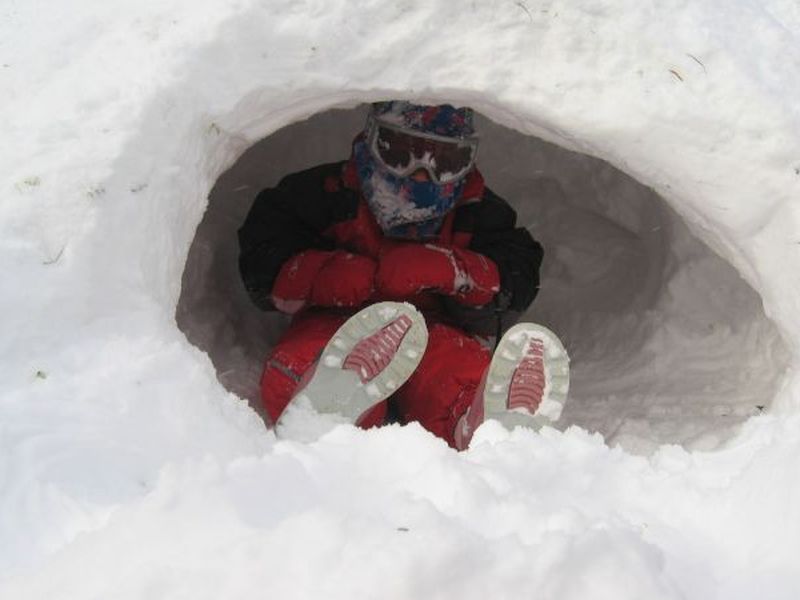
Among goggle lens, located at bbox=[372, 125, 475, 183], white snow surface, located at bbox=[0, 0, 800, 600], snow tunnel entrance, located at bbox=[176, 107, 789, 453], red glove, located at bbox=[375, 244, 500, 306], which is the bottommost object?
snow tunnel entrance, located at bbox=[176, 107, 789, 453]

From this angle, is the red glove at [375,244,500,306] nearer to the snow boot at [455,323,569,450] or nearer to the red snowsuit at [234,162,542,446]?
the red snowsuit at [234,162,542,446]

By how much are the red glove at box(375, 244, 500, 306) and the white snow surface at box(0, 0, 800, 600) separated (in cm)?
56

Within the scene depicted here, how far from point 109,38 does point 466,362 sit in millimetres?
1206

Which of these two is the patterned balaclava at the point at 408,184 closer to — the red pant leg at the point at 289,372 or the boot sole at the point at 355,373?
the red pant leg at the point at 289,372

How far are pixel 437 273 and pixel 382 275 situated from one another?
17 cm

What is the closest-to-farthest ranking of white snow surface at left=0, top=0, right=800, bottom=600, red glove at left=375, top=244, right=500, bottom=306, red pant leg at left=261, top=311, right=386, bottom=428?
white snow surface at left=0, top=0, right=800, bottom=600
red pant leg at left=261, top=311, right=386, bottom=428
red glove at left=375, top=244, right=500, bottom=306

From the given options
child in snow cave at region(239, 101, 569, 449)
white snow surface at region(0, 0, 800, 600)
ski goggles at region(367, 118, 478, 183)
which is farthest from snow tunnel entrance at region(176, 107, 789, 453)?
ski goggles at region(367, 118, 478, 183)

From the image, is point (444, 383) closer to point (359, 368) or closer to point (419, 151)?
point (359, 368)

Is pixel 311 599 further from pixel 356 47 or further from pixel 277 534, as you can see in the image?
pixel 356 47

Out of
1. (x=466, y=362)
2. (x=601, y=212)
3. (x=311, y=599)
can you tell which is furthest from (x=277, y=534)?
(x=601, y=212)

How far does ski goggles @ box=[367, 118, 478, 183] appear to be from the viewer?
221 centimetres

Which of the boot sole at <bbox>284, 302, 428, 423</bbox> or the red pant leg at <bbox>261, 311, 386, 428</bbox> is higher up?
the boot sole at <bbox>284, 302, 428, 423</bbox>

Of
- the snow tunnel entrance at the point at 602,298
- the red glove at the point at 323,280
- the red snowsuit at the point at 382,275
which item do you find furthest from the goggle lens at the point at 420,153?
the snow tunnel entrance at the point at 602,298

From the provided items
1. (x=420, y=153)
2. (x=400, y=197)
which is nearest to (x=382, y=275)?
(x=400, y=197)
